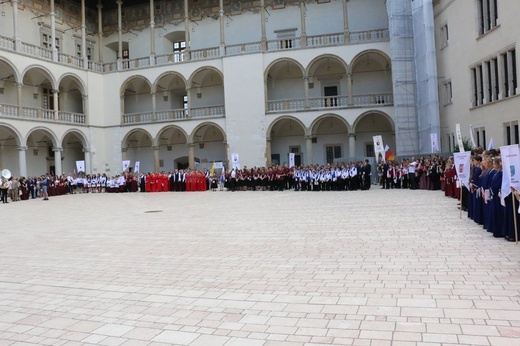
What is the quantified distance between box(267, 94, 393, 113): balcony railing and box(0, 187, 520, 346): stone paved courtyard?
21211mm

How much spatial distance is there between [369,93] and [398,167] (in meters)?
11.3

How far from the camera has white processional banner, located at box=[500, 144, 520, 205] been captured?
24.4 feet

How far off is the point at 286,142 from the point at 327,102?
5.07 metres

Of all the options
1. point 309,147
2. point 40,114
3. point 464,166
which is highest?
point 40,114

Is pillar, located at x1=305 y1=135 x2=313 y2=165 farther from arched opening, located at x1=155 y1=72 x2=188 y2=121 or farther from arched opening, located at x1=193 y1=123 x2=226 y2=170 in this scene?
arched opening, located at x1=155 y1=72 x2=188 y2=121

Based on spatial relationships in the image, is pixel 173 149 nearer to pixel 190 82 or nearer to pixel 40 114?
pixel 190 82

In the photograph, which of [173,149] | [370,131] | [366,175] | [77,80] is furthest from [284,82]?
[77,80]

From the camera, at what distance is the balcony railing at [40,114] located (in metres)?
28.8

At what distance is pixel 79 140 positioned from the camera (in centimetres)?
3741

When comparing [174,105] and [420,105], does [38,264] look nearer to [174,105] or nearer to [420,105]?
[420,105]

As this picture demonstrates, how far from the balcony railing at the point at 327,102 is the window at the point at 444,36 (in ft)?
18.9

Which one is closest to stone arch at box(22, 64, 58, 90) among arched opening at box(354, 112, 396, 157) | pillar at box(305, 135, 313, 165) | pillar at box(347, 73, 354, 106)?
pillar at box(305, 135, 313, 165)

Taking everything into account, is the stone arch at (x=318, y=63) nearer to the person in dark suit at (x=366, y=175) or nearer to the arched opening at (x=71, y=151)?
the person in dark suit at (x=366, y=175)

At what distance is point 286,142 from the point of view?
3531cm
